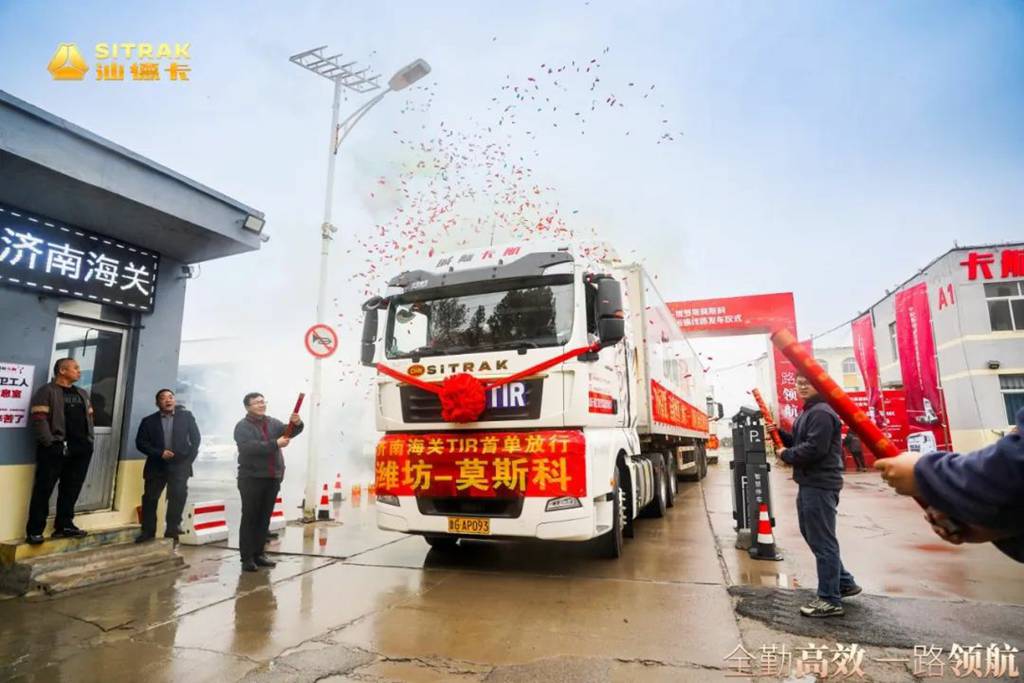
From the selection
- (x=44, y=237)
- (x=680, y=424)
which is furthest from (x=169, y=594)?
(x=680, y=424)

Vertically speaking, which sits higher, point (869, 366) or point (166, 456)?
point (869, 366)

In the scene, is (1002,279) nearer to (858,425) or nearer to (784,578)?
(784,578)

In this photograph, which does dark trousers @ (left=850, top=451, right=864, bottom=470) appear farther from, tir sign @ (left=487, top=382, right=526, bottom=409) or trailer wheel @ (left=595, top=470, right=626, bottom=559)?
tir sign @ (left=487, top=382, right=526, bottom=409)

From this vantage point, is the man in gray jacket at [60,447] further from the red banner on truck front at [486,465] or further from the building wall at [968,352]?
the building wall at [968,352]

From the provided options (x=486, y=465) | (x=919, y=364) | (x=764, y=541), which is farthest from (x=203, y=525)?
(x=919, y=364)

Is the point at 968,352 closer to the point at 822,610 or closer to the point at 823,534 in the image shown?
the point at 823,534

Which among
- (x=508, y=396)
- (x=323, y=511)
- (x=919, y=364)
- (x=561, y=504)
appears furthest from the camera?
(x=919, y=364)

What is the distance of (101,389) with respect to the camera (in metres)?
5.95

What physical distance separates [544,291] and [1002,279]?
778 inches

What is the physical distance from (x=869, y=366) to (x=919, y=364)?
243 centimetres

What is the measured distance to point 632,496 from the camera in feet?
20.3

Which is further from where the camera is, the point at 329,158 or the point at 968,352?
the point at 968,352

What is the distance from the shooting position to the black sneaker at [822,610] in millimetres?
3820

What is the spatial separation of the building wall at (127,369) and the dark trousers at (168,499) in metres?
0.32
